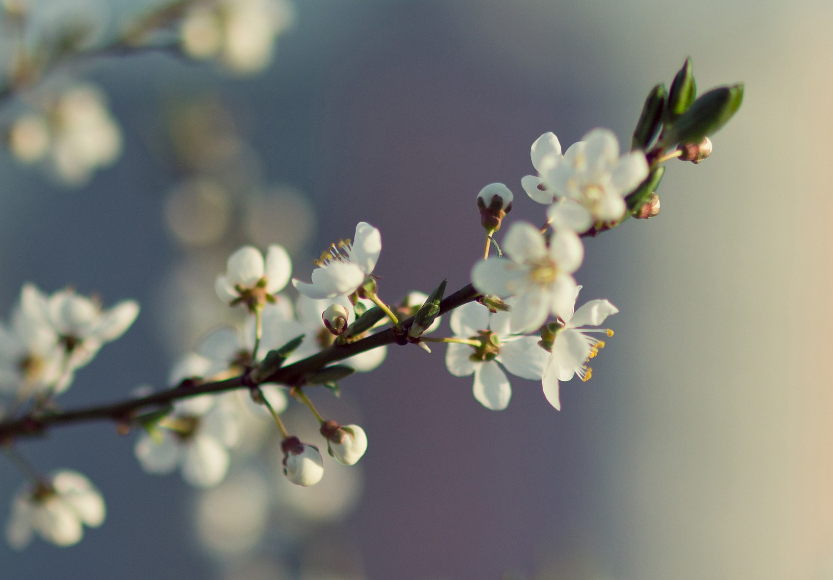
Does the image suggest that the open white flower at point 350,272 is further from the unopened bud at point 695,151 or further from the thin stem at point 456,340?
the unopened bud at point 695,151

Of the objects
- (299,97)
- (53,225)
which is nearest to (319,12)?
(299,97)

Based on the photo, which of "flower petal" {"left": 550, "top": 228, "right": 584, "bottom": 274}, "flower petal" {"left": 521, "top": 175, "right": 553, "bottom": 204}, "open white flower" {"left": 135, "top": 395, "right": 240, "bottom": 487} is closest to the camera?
"flower petal" {"left": 550, "top": 228, "right": 584, "bottom": 274}

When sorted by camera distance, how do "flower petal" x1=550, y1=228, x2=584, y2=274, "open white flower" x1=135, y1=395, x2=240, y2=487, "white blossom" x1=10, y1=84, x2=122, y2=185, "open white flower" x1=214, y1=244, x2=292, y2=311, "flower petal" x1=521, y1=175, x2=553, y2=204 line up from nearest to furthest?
1. "flower petal" x1=550, y1=228, x2=584, y2=274
2. "flower petal" x1=521, y1=175, x2=553, y2=204
3. "open white flower" x1=214, y1=244, x2=292, y2=311
4. "open white flower" x1=135, y1=395, x2=240, y2=487
5. "white blossom" x1=10, y1=84, x2=122, y2=185

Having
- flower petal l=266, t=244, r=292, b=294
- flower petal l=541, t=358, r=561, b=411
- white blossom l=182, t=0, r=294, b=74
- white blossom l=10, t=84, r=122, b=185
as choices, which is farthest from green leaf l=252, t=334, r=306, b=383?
white blossom l=10, t=84, r=122, b=185

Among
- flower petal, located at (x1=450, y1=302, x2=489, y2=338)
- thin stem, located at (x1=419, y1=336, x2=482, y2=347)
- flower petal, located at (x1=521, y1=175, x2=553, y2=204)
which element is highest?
flower petal, located at (x1=521, y1=175, x2=553, y2=204)

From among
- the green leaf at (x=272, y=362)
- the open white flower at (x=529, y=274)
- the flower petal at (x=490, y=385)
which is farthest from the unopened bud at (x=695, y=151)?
the green leaf at (x=272, y=362)

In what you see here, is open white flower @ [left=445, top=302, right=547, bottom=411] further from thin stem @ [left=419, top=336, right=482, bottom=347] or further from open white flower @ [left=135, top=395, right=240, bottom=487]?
open white flower @ [left=135, top=395, right=240, bottom=487]

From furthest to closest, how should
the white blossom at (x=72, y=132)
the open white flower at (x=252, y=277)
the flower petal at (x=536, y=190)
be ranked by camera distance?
the white blossom at (x=72, y=132) → the open white flower at (x=252, y=277) → the flower petal at (x=536, y=190)

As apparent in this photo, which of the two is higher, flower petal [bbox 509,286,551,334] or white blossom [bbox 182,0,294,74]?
white blossom [bbox 182,0,294,74]
